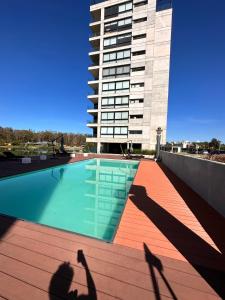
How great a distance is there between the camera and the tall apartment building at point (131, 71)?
2828cm

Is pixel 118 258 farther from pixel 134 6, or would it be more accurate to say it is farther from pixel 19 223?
pixel 134 6

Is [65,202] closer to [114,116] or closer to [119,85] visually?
[114,116]

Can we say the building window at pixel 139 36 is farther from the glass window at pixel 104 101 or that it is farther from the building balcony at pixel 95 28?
the glass window at pixel 104 101

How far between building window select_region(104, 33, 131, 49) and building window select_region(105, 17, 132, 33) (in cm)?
154

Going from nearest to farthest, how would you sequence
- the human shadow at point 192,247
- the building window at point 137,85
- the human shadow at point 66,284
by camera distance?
1. the human shadow at point 66,284
2. the human shadow at point 192,247
3. the building window at point 137,85

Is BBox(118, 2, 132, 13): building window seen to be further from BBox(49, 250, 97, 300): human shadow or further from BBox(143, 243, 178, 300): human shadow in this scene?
BBox(49, 250, 97, 300): human shadow

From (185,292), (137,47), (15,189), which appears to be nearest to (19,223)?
(185,292)

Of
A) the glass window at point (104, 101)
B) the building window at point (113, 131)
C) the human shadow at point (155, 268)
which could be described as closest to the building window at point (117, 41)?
the glass window at point (104, 101)

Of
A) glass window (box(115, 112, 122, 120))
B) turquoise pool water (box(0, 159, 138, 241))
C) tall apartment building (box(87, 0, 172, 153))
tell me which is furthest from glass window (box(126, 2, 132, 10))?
turquoise pool water (box(0, 159, 138, 241))

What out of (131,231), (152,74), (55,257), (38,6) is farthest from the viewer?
(152,74)

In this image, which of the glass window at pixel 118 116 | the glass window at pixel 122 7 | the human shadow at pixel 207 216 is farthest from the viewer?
the glass window at pixel 122 7

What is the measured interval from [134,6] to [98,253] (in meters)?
37.2

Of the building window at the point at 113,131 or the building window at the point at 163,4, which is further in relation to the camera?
the building window at the point at 113,131

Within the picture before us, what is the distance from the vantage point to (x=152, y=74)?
2839 cm
